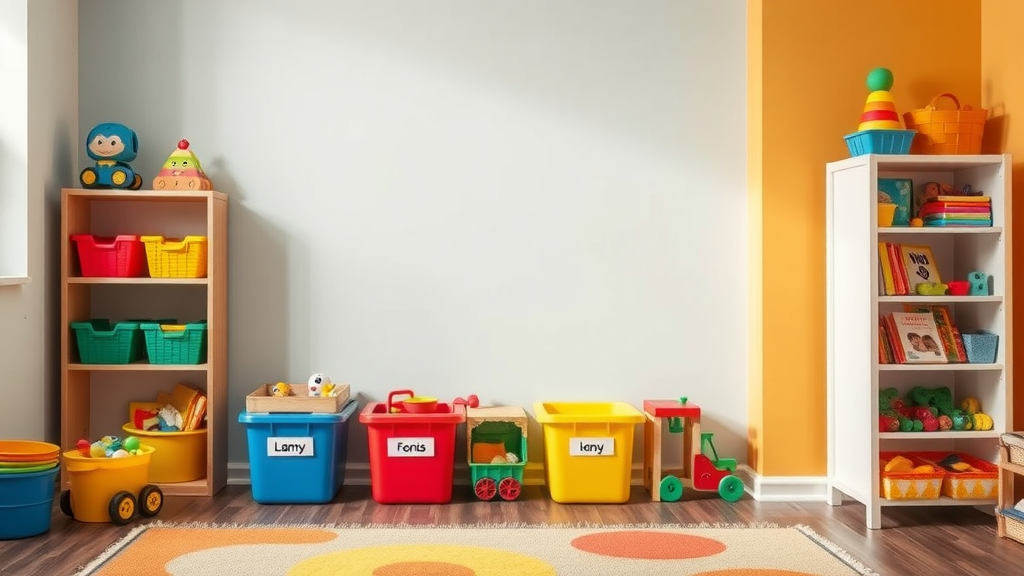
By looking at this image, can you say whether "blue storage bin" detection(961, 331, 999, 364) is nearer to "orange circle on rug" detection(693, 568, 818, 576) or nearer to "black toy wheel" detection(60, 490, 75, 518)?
"orange circle on rug" detection(693, 568, 818, 576)

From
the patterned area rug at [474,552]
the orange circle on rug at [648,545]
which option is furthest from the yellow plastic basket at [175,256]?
the orange circle on rug at [648,545]

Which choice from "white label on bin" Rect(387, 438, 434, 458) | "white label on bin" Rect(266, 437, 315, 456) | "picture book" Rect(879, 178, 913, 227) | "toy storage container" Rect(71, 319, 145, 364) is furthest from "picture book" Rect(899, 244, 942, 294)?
"toy storage container" Rect(71, 319, 145, 364)

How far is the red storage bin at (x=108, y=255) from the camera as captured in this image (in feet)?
14.7

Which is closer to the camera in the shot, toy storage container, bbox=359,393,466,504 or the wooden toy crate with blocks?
the wooden toy crate with blocks

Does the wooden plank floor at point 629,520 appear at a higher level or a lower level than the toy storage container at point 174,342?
lower

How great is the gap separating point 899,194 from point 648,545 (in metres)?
1.92

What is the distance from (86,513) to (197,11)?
7.90 feet

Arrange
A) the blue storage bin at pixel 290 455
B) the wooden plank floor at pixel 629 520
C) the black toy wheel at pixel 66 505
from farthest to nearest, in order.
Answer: the blue storage bin at pixel 290 455, the black toy wheel at pixel 66 505, the wooden plank floor at pixel 629 520

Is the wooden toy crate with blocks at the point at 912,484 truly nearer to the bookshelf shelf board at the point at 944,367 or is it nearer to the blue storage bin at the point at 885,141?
the bookshelf shelf board at the point at 944,367

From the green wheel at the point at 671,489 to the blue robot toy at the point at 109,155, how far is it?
2808 millimetres

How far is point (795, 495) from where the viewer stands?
4.49 m

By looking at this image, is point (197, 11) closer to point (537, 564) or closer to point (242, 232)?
point (242, 232)

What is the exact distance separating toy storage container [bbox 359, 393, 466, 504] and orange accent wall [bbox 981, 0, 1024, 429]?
250 cm

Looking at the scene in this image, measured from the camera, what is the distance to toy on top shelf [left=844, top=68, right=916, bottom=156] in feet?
13.5
